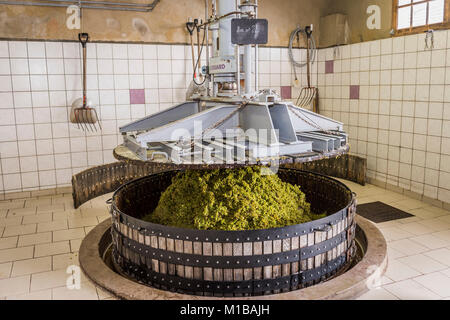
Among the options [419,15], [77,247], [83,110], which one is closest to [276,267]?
[77,247]

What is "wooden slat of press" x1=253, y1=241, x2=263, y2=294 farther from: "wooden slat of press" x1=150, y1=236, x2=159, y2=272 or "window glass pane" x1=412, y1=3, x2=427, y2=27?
"window glass pane" x1=412, y1=3, x2=427, y2=27

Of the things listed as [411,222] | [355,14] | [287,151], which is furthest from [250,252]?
[355,14]

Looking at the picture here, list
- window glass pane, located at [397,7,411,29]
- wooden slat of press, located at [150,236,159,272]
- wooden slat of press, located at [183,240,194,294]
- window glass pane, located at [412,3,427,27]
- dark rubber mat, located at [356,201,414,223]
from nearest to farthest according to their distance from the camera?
wooden slat of press, located at [183,240,194,294]
wooden slat of press, located at [150,236,159,272]
dark rubber mat, located at [356,201,414,223]
window glass pane, located at [412,3,427,27]
window glass pane, located at [397,7,411,29]

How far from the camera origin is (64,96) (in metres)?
5.56

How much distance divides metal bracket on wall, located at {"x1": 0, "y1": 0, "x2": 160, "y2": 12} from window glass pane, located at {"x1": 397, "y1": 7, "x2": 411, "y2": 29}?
3374 millimetres

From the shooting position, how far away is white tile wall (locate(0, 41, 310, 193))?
534cm

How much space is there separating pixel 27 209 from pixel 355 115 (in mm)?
4928

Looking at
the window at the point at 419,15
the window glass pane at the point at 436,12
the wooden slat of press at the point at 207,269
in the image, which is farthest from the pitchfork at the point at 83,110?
the window glass pane at the point at 436,12

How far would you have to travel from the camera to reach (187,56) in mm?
6098

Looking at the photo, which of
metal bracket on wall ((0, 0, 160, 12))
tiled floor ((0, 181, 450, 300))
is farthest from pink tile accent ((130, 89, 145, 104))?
tiled floor ((0, 181, 450, 300))

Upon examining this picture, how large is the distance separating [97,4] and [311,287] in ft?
15.3

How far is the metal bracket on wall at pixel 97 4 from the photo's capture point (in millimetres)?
5170

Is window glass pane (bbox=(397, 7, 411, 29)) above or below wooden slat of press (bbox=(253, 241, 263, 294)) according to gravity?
above

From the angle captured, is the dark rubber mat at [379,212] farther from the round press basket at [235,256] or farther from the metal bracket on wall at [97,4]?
the metal bracket on wall at [97,4]
